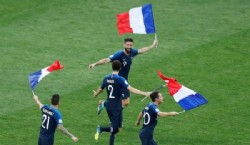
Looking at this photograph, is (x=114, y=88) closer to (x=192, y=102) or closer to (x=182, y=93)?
(x=182, y=93)

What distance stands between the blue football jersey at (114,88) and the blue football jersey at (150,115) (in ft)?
3.86

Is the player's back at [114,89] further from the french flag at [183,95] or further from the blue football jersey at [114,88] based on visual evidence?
the french flag at [183,95]

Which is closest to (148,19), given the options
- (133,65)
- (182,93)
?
(133,65)

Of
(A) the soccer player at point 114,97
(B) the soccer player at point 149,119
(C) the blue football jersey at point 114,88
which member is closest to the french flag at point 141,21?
(A) the soccer player at point 114,97

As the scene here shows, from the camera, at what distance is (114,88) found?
23875 millimetres

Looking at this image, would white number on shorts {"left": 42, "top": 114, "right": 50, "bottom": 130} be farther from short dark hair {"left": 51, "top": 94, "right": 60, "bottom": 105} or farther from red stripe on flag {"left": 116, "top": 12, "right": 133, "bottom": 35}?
red stripe on flag {"left": 116, "top": 12, "right": 133, "bottom": 35}

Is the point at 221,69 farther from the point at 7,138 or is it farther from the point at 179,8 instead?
the point at 7,138

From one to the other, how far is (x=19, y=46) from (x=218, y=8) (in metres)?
9.59

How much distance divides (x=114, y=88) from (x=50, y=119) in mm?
2483

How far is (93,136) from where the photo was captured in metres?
25.4

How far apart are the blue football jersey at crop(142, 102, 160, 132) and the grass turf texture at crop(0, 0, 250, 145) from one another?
2.16m

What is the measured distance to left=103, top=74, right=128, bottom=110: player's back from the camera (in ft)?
77.9

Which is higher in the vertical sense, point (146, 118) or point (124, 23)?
point (124, 23)

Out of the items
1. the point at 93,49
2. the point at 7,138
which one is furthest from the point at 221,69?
the point at 7,138
